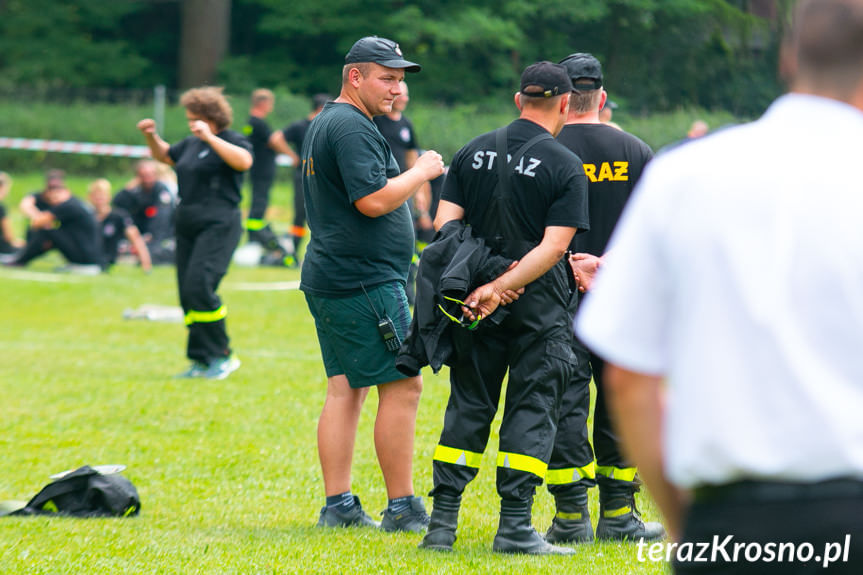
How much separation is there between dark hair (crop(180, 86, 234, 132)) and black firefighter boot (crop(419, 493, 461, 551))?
178 inches

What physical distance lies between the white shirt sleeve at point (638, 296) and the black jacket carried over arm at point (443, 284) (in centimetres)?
260

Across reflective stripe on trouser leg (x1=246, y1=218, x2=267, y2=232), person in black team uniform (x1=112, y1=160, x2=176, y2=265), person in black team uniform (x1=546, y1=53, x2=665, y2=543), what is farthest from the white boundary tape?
person in black team uniform (x1=546, y1=53, x2=665, y2=543)

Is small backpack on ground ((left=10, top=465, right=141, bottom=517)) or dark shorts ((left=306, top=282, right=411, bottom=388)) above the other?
dark shorts ((left=306, top=282, right=411, bottom=388))

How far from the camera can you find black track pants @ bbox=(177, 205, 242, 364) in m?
8.45

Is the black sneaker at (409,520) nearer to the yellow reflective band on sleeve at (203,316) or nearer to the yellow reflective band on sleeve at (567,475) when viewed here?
the yellow reflective band on sleeve at (567,475)

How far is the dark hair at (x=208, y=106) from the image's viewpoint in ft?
27.4

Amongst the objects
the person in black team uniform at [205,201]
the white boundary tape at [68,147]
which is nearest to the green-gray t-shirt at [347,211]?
the person in black team uniform at [205,201]

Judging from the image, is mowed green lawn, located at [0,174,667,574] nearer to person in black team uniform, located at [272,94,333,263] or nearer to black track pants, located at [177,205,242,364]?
black track pants, located at [177,205,242,364]

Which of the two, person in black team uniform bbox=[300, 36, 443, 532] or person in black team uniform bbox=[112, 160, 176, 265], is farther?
person in black team uniform bbox=[112, 160, 176, 265]

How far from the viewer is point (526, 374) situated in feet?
15.3

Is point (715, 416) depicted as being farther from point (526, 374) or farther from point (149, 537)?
point (149, 537)

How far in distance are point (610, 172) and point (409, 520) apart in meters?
1.82

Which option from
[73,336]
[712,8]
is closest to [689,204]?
[73,336]

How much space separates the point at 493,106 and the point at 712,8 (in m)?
8.28
